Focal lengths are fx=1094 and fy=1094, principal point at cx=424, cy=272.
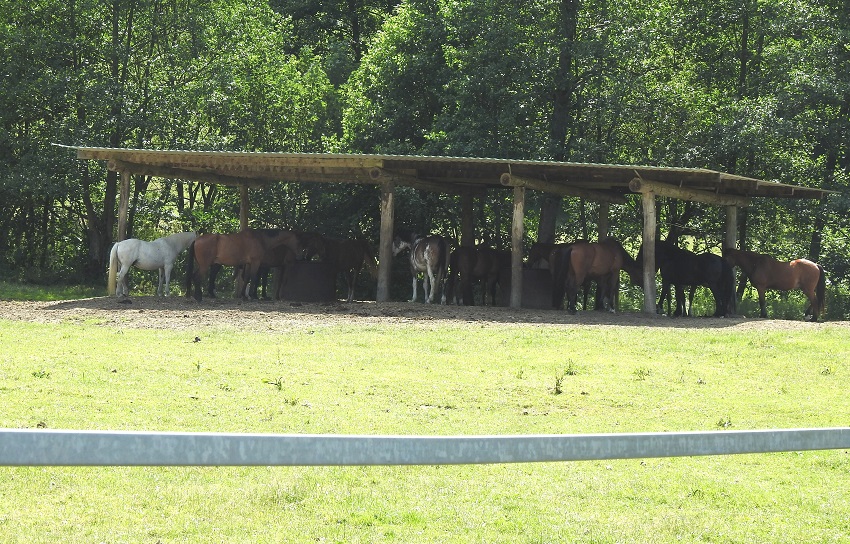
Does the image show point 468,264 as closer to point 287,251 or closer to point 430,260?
point 430,260

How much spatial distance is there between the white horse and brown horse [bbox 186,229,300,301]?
39 cm

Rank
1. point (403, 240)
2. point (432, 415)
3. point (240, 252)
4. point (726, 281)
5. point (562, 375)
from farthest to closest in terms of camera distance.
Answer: point (403, 240), point (240, 252), point (726, 281), point (562, 375), point (432, 415)

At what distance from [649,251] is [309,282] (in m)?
7.98

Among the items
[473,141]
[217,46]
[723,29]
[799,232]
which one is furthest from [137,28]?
[799,232]

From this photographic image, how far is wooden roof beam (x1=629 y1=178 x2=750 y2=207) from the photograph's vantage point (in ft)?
69.2

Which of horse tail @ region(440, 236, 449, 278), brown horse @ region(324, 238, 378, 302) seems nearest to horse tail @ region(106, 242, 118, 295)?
brown horse @ region(324, 238, 378, 302)

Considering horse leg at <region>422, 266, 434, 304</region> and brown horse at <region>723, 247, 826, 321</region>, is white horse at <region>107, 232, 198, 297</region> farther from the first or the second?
brown horse at <region>723, 247, 826, 321</region>

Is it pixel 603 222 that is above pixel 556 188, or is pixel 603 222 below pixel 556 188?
below

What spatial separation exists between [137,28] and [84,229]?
20.3ft

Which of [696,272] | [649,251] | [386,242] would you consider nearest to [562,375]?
[649,251]

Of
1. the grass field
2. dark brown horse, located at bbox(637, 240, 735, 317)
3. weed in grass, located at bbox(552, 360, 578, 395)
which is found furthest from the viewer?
dark brown horse, located at bbox(637, 240, 735, 317)

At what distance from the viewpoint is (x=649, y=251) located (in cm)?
2153

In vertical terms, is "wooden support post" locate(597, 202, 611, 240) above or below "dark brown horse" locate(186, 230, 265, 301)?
above

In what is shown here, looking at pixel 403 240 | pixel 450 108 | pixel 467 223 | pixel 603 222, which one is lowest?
pixel 403 240
